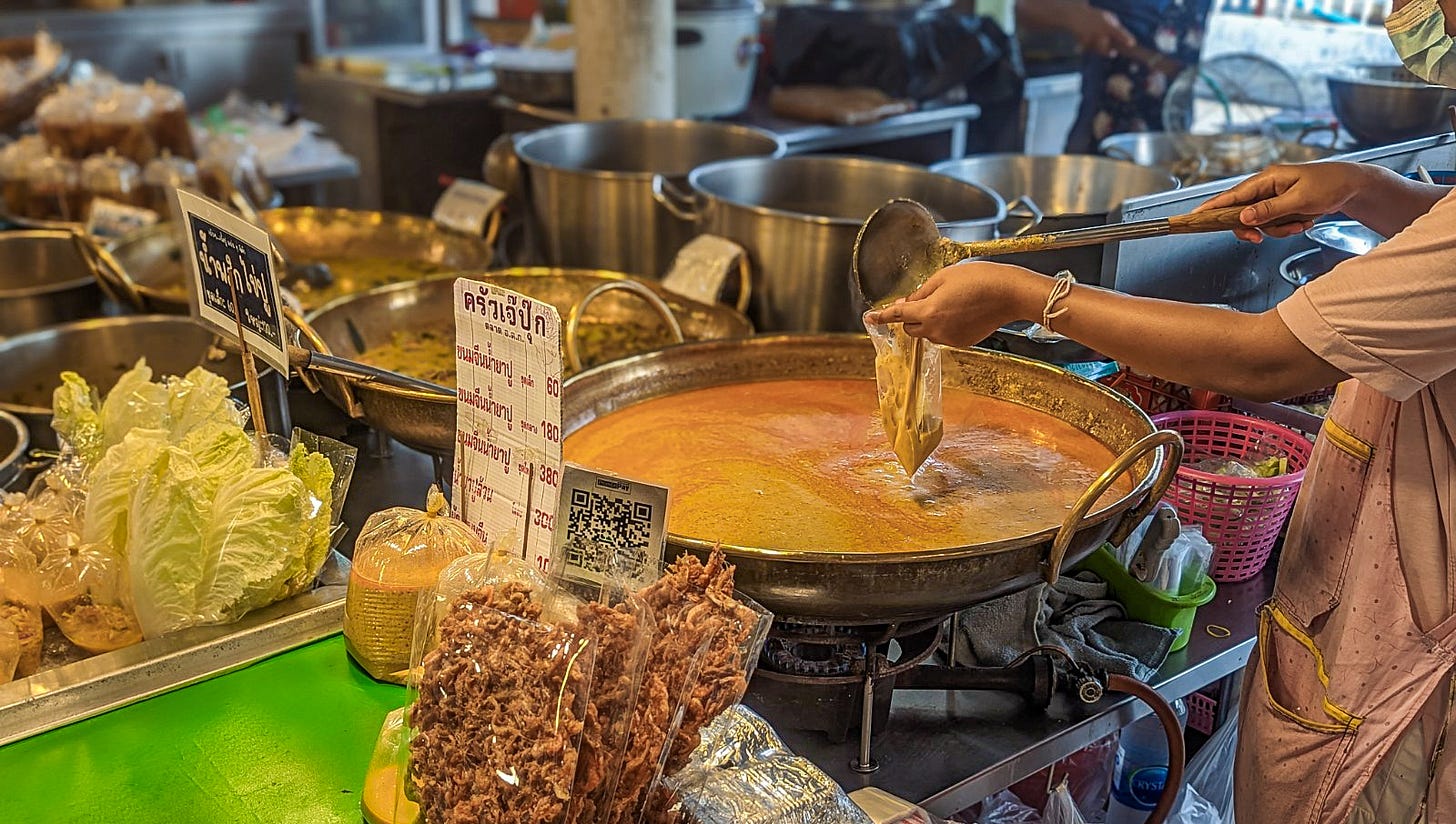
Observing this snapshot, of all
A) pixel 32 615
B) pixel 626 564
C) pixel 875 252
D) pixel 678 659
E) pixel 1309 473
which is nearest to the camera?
pixel 678 659

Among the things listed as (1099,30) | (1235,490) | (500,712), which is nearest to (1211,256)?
(1235,490)

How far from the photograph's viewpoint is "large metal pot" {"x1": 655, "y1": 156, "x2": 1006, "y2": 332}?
8.21 feet

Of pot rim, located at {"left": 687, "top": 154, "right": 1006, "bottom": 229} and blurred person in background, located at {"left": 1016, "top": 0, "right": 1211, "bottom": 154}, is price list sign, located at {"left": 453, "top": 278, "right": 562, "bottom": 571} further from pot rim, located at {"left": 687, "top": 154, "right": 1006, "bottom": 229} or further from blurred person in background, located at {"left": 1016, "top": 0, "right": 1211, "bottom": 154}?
blurred person in background, located at {"left": 1016, "top": 0, "right": 1211, "bottom": 154}

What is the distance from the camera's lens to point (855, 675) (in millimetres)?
1575

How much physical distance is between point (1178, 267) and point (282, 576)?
1570 millimetres

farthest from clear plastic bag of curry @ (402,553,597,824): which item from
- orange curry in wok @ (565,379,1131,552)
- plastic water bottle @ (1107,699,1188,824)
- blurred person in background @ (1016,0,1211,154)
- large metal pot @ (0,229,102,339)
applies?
blurred person in background @ (1016,0,1211,154)

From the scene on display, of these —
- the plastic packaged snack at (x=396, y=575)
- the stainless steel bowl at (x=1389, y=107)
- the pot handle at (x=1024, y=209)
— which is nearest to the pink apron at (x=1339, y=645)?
the pot handle at (x=1024, y=209)

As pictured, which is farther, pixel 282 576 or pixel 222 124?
pixel 222 124

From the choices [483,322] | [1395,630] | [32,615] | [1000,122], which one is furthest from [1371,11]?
[32,615]

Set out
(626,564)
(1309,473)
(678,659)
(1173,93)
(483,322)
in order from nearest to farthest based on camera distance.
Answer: (678,659) < (626,564) < (483,322) < (1309,473) < (1173,93)

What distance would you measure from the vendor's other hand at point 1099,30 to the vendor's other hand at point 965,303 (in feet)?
10.2

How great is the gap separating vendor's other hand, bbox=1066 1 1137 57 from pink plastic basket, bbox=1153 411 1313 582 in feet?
7.85

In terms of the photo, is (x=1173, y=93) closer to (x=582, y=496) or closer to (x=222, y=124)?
(x=582, y=496)

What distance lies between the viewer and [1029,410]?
2043 millimetres
